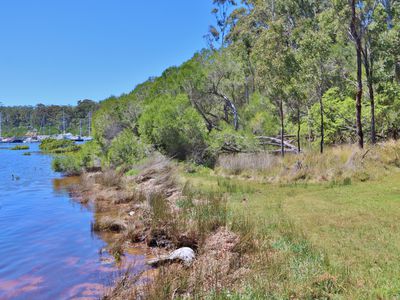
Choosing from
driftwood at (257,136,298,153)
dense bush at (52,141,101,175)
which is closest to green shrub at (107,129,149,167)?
dense bush at (52,141,101,175)

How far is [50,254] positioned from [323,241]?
6764mm

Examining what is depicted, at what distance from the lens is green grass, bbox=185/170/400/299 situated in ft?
17.5

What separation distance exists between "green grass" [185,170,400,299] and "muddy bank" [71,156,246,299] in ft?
1.35

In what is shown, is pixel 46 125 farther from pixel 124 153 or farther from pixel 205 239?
pixel 205 239

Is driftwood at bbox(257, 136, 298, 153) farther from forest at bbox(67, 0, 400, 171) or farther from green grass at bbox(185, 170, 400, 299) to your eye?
green grass at bbox(185, 170, 400, 299)

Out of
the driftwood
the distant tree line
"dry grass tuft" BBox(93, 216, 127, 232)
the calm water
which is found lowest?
the calm water

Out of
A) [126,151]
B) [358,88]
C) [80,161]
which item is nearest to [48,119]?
[80,161]

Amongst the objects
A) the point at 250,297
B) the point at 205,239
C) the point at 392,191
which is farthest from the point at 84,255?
the point at 392,191

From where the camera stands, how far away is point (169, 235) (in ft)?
31.9

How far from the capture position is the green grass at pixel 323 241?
534 centimetres

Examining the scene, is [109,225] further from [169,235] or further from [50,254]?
[169,235]

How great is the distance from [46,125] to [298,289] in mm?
163242

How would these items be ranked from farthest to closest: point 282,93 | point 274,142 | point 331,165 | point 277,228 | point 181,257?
point 274,142 < point 282,93 < point 331,165 < point 277,228 < point 181,257

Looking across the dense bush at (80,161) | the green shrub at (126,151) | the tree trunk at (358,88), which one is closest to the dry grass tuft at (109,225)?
the tree trunk at (358,88)
